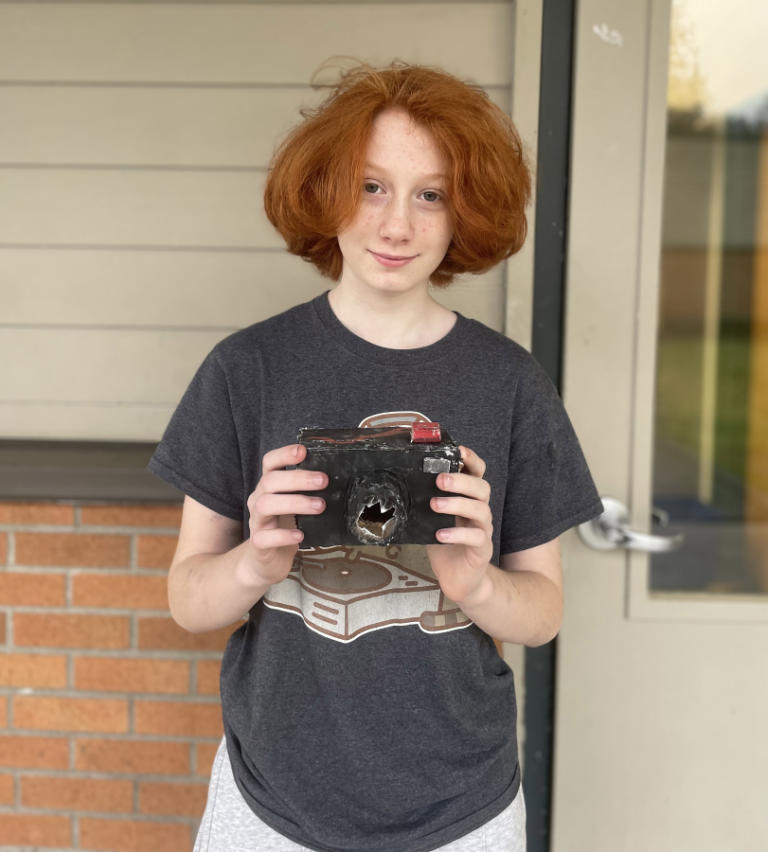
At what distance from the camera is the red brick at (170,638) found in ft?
6.18

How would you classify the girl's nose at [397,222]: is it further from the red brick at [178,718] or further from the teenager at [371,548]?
the red brick at [178,718]

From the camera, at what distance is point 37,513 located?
6.17 feet

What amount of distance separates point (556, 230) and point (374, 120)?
0.70m

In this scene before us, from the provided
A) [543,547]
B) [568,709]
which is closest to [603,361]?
[543,547]

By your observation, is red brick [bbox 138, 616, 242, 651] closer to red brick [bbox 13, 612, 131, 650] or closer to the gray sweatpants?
red brick [bbox 13, 612, 131, 650]

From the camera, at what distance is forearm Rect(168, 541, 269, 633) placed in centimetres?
116

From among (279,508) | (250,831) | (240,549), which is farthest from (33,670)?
(279,508)

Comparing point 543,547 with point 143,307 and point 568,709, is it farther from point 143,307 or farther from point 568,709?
point 143,307

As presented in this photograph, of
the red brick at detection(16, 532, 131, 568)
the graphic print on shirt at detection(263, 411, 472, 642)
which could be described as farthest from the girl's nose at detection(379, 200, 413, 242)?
the red brick at detection(16, 532, 131, 568)

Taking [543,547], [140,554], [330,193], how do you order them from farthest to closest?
[140,554]
[543,547]
[330,193]

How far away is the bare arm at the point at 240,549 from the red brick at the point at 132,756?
0.78 meters

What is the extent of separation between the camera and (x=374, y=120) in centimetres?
117

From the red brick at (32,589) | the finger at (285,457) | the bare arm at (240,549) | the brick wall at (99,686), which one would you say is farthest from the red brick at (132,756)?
the finger at (285,457)

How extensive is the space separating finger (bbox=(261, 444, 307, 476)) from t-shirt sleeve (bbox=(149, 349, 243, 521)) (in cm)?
21
